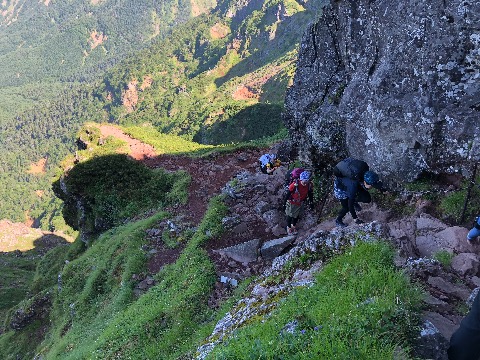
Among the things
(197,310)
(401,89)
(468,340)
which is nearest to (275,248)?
(197,310)

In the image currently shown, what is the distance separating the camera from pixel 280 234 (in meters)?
13.3

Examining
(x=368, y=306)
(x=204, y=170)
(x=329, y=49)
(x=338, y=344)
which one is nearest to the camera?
(x=338, y=344)

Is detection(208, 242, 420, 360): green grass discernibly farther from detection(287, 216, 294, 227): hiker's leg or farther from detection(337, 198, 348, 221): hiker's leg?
detection(287, 216, 294, 227): hiker's leg

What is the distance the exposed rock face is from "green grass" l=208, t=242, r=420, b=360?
483cm

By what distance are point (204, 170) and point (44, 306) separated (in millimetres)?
13630

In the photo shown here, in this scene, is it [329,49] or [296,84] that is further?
[296,84]

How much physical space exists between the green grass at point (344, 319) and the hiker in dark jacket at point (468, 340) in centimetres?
53

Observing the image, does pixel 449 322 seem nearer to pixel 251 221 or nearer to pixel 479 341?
pixel 479 341

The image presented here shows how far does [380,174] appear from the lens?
36.4 ft

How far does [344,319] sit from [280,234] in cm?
855

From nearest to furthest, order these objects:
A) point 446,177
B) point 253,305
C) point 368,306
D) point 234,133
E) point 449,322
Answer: point 368,306
point 449,322
point 253,305
point 446,177
point 234,133

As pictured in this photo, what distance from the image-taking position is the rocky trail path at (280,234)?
611 centimetres

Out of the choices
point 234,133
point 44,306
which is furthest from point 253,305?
point 234,133

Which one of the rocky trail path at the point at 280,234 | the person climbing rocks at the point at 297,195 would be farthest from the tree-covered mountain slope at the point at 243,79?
the person climbing rocks at the point at 297,195
